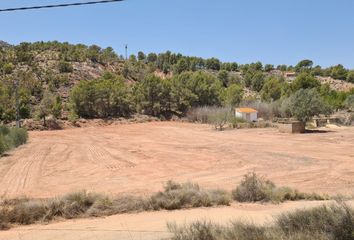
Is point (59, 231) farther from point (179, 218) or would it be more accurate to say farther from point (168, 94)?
point (168, 94)

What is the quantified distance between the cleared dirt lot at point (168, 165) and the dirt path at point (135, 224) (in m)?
5.38

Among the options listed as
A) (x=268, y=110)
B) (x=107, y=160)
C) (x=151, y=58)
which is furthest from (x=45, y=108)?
(x=151, y=58)

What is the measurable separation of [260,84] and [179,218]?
119m

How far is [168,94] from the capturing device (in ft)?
264

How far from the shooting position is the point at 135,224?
1181 centimetres

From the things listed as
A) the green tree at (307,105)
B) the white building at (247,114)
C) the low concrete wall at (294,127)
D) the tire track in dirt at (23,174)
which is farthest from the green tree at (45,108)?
Result: the green tree at (307,105)

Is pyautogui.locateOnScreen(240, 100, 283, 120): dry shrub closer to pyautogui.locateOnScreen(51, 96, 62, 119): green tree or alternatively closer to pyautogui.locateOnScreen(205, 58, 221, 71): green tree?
pyautogui.locateOnScreen(51, 96, 62, 119): green tree

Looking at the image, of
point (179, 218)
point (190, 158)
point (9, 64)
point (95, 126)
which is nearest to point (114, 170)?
point (190, 158)

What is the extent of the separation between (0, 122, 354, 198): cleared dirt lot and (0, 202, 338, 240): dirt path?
5381 mm

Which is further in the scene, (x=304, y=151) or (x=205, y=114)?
(x=205, y=114)

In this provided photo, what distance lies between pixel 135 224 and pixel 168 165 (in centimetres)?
1493

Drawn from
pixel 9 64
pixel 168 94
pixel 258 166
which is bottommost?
pixel 258 166

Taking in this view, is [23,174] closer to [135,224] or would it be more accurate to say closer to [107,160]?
[107,160]

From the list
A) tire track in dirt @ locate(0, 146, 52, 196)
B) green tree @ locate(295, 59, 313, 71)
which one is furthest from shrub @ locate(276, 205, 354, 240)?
green tree @ locate(295, 59, 313, 71)
